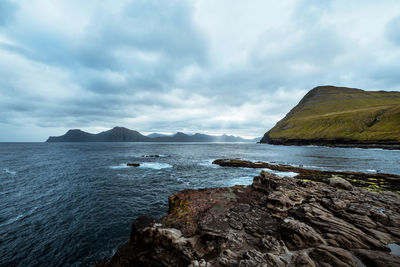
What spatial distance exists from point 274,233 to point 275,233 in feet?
0.28

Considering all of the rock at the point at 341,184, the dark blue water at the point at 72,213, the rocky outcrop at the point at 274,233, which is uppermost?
the rock at the point at 341,184

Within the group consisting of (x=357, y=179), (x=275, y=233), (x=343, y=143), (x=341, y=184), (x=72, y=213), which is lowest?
(x=72, y=213)

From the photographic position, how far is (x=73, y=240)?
15.1 m

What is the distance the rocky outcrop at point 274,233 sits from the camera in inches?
380

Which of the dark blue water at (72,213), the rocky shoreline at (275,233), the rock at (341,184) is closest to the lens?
the rocky shoreline at (275,233)

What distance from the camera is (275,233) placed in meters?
12.8

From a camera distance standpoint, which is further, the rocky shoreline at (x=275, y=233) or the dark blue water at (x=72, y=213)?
the dark blue water at (x=72, y=213)

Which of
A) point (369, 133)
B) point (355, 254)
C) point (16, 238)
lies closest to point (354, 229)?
point (355, 254)

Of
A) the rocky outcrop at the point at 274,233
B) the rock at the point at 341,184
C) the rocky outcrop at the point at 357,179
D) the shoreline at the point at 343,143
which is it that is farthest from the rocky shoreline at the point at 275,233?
the shoreline at the point at 343,143

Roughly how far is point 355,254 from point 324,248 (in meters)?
1.80

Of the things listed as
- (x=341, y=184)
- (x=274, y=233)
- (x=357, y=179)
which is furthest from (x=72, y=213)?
(x=357, y=179)

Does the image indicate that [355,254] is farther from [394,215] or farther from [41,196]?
[41,196]

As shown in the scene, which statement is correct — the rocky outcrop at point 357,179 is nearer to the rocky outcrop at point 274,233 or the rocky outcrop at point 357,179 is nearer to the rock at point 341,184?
the rock at point 341,184

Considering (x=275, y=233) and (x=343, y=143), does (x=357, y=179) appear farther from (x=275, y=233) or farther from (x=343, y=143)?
(x=343, y=143)
